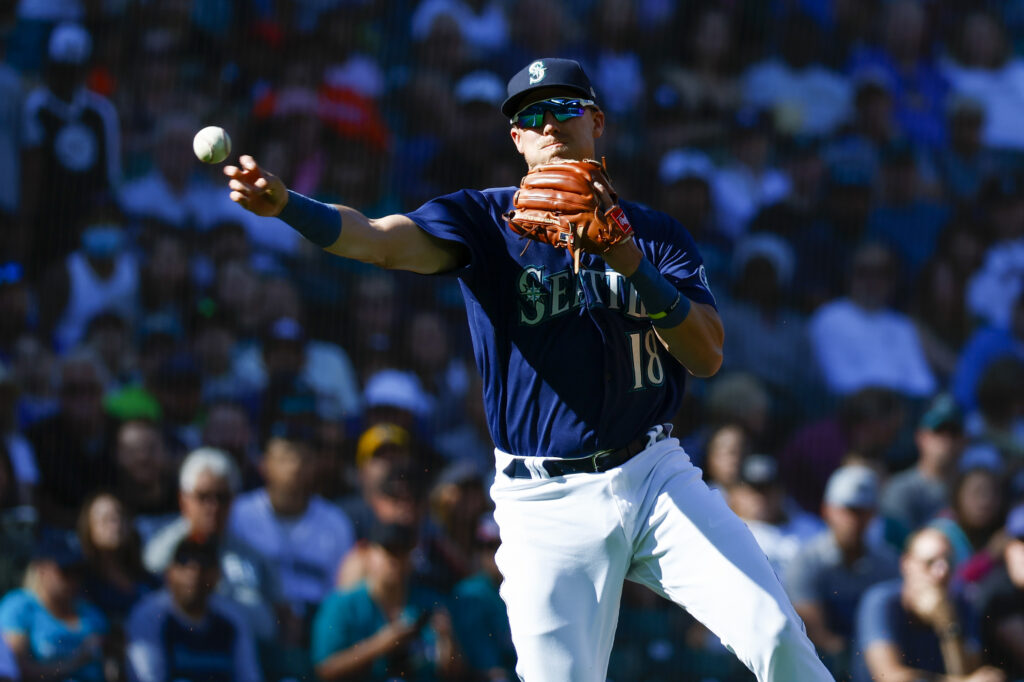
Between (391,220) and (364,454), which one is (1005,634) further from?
(391,220)

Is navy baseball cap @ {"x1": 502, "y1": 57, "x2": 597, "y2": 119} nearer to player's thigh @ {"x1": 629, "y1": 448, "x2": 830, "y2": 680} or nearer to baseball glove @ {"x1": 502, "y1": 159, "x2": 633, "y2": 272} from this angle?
baseball glove @ {"x1": 502, "y1": 159, "x2": 633, "y2": 272}

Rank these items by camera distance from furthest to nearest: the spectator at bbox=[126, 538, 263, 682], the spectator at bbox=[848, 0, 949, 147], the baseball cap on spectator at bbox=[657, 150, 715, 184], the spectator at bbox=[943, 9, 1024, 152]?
the spectator at bbox=[943, 9, 1024, 152]
the spectator at bbox=[848, 0, 949, 147]
the baseball cap on spectator at bbox=[657, 150, 715, 184]
the spectator at bbox=[126, 538, 263, 682]

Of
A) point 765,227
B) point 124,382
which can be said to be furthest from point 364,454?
point 765,227

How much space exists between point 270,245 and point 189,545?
1.66 metres

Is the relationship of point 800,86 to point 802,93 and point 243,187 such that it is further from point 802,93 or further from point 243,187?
point 243,187

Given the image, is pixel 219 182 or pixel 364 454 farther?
pixel 219 182

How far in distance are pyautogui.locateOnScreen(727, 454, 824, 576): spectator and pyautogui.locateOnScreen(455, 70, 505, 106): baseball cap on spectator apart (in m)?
2.47

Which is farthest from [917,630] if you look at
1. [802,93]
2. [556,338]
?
[556,338]

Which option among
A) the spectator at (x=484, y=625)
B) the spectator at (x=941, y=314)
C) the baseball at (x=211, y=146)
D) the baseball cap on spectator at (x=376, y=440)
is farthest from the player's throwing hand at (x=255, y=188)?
the spectator at (x=941, y=314)

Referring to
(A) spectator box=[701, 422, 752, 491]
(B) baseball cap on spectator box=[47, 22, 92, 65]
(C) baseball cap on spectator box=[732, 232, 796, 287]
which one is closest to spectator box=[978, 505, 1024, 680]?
(A) spectator box=[701, 422, 752, 491]

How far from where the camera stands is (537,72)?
319 cm

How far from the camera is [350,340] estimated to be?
240 inches

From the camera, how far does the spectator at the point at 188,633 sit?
5.51 meters

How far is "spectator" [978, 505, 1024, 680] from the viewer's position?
5867 millimetres
